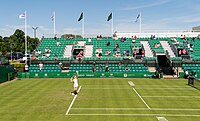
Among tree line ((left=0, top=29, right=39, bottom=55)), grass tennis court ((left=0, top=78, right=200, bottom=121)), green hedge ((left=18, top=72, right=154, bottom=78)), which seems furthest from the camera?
tree line ((left=0, top=29, right=39, bottom=55))

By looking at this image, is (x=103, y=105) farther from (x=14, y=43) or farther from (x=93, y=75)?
(x=14, y=43)

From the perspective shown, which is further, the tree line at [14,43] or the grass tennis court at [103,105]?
the tree line at [14,43]

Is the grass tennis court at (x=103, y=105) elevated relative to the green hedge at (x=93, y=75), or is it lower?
lower

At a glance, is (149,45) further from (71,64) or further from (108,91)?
(108,91)

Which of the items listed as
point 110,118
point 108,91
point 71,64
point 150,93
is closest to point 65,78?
point 71,64

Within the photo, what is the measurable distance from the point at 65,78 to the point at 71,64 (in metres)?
9.86

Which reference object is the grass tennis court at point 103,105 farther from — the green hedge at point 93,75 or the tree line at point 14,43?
the tree line at point 14,43

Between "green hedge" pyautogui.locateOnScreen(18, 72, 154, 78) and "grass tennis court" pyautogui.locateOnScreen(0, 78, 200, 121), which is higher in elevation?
"green hedge" pyautogui.locateOnScreen(18, 72, 154, 78)

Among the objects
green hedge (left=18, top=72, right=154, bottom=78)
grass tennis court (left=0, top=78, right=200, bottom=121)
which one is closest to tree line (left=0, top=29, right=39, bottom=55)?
green hedge (left=18, top=72, right=154, bottom=78)

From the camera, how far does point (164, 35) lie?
216 ft

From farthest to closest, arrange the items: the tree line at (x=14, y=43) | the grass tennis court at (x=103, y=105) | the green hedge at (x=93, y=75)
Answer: the tree line at (x=14, y=43) → the green hedge at (x=93, y=75) → the grass tennis court at (x=103, y=105)

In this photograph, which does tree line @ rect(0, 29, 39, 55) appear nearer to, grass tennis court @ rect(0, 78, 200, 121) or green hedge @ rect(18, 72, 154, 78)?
green hedge @ rect(18, 72, 154, 78)

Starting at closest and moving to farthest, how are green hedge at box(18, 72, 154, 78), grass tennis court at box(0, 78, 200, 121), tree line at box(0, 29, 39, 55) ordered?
1. grass tennis court at box(0, 78, 200, 121)
2. green hedge at box(18, 72, 154, 78)
3. tree line at box(0, 29, 39, 55)

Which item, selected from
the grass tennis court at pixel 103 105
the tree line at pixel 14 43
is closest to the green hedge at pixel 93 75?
the grass tennis court at pixel 103 105
